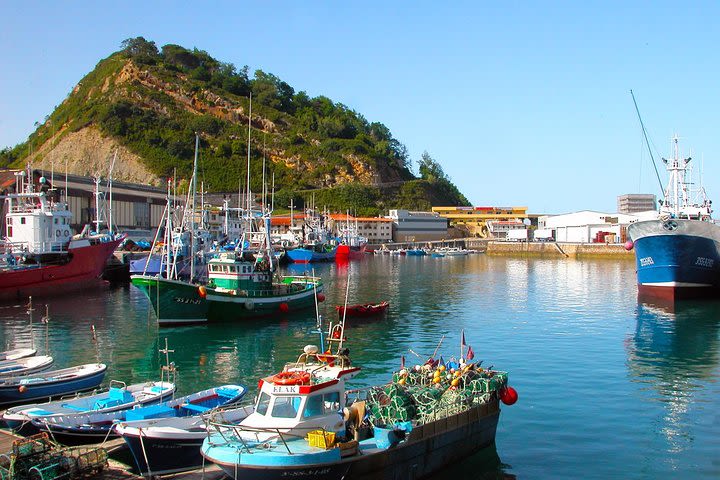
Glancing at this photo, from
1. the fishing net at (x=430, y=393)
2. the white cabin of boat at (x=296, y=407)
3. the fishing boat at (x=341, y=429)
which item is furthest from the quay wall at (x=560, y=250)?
the white cabin of boat at (x=296, y=407)

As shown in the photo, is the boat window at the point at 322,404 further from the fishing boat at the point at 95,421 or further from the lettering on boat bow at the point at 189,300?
the lettering on boat bow at the point at 189,300

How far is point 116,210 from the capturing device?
365ft

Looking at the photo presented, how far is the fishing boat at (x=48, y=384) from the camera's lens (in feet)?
78.3

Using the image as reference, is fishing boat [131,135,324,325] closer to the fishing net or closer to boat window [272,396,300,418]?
the fishing net

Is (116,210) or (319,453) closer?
Result: (319,453)

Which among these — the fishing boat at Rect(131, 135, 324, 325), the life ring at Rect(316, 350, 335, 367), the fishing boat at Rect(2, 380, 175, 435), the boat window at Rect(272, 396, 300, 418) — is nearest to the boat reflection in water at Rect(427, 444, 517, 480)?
the life ring at Rect(316, 350, 335, 367)

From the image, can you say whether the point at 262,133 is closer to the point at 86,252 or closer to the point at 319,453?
the point at 86,252

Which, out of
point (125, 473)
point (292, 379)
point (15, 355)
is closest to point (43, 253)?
point (15, 355)

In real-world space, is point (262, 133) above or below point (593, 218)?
above

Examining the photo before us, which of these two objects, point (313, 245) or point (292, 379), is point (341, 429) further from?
point (313, 245)

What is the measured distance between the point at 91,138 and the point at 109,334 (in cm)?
14476

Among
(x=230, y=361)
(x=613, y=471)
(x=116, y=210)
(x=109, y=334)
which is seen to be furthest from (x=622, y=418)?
(x=116, y=210)

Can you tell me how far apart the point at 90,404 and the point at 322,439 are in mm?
10062

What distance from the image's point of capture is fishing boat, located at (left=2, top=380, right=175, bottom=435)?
65.4 ft
